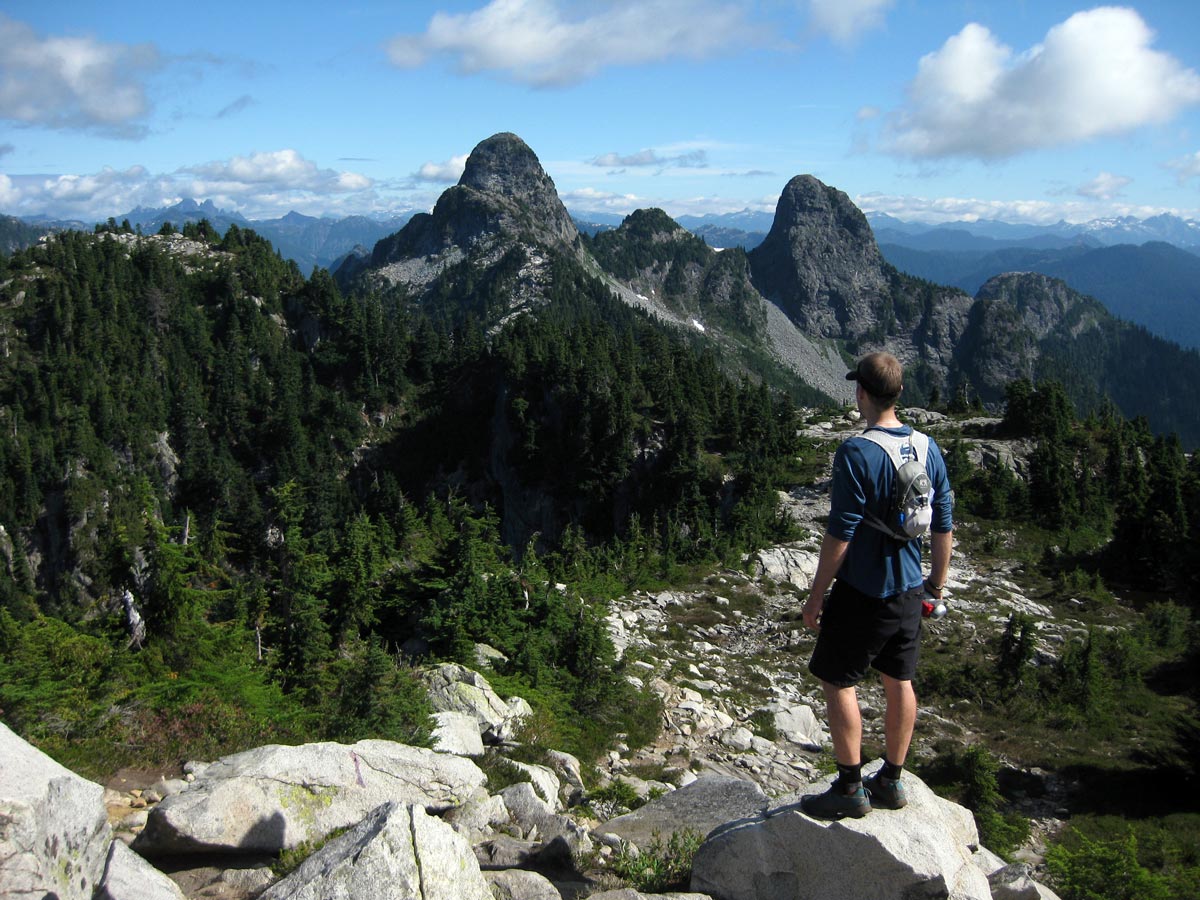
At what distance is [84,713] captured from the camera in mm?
9711

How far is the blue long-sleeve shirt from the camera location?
19.7 feet

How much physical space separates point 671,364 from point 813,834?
243ft

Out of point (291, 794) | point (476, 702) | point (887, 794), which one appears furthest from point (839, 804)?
point (476, 702)

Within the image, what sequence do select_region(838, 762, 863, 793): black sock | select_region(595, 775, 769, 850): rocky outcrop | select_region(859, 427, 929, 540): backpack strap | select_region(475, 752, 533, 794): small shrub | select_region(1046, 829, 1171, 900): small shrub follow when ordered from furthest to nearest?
1. select_region(475, 752, 533, 794): small shrub
2. select_region(595, 775, 769, 850): rocky outcrop
3. select_region(1046, 829, 1171, 900): small shrub
4. select_region(838, 762, 863, 793): black sock
5. select_region(859, 427, 929, 540): backpack strap

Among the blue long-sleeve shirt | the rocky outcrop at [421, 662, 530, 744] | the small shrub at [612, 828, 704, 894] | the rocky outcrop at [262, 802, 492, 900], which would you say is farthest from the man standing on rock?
the rocky outcrop at [421, 662, 530, 744]

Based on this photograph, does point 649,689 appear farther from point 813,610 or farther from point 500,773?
point 813,610

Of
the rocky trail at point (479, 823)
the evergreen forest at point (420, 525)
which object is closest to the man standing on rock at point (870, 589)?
the rocky trail at point (479, 823)

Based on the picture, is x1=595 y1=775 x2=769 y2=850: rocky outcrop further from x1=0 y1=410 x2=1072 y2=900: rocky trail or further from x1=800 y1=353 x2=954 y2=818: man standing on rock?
x1=800 y1=353 x2=954 y2=818: man standing on rock

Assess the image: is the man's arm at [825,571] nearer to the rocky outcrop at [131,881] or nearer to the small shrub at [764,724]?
the rocky outcrop at [131,881]

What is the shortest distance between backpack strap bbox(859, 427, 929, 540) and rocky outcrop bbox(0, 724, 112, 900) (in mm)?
6595

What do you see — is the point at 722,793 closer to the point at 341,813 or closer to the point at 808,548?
the point at 341,813

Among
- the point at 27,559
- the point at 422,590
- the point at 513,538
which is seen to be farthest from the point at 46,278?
the point at 422,590

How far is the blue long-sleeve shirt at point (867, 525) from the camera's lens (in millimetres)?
6004

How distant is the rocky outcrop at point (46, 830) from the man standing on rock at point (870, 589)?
5.84 metres
